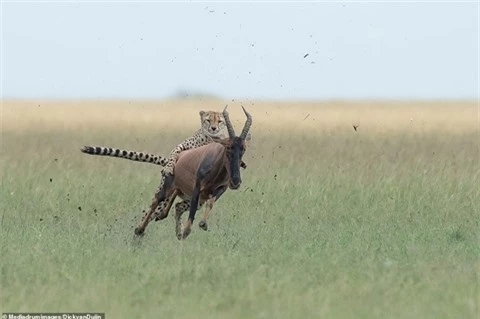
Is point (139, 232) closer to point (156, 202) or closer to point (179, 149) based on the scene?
point (156, 202)

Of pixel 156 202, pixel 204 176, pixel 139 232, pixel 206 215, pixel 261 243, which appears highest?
pixel 204 176

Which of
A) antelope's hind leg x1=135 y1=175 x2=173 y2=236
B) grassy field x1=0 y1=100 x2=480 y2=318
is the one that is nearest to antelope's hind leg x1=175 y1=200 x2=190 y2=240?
grassy field x1=0 y1=100 x2=480 y2=318

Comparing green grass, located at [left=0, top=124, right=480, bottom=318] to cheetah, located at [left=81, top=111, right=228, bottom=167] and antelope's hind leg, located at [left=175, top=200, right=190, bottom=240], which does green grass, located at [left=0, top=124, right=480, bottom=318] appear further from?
cheetah, located at [left=81, top=111, right=228, bottom=167]

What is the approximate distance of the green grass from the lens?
752 centimetres

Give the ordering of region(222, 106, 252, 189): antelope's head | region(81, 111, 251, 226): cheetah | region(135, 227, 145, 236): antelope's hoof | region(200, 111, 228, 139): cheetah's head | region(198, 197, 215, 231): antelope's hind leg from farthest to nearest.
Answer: region(200, 111, 228, 139): cheetah's head
region(81, 111, 251, 226): cheetah
region(135, 227, 145, 236): antelope's hoof
region(198, 197, 215, 231): antelope's hind leg
region(222, 106, 252, 189): antelope's head

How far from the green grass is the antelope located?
12.0 inches

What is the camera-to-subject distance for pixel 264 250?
10.0 m

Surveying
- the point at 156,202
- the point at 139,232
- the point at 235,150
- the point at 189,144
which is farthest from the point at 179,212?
the point at 235,150

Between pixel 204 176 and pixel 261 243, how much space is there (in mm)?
757

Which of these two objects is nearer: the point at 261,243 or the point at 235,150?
the point at 235,150

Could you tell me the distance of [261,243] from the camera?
1061cm

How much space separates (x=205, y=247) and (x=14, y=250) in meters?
1.59

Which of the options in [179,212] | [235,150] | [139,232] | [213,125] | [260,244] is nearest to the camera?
[235,150]

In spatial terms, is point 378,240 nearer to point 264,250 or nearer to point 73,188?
point 264,250
